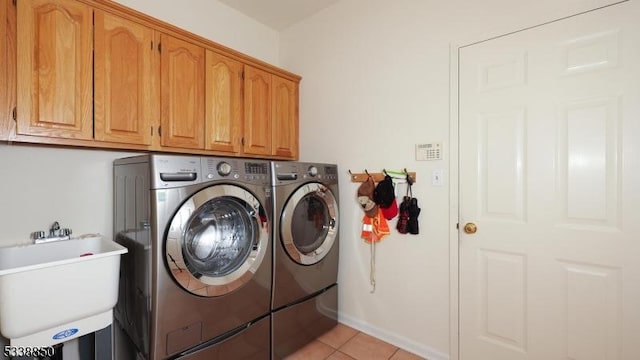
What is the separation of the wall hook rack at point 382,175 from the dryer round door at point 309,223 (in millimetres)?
249

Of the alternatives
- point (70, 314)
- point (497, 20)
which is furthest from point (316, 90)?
point (70, 314)

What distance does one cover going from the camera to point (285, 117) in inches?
96.4

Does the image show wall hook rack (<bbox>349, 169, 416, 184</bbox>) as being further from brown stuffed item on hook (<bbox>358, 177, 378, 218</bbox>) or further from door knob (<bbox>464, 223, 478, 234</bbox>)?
door knob (<bbox>464, 223, 478, 234</bbox>)

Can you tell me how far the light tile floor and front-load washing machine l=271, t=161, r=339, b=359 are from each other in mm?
57

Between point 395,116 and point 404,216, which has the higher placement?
point 395,116

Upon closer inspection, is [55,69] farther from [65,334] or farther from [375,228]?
[375,228]

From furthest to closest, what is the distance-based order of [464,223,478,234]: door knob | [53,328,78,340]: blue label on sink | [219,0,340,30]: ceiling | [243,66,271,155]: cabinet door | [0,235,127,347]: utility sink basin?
[219,0,340,30]: ceiling → [243,66,271,155]: cabinet door → [464,223,478,234]: door knob → [53,328,78,340]: blue label on sink → [0,235,127,347]: utility sink basin

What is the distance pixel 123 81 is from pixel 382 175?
1732 mm

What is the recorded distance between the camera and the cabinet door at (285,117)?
2348 mm

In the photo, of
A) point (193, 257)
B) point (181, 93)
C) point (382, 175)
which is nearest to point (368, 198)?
point (382, 175)

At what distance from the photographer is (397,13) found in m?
2.00

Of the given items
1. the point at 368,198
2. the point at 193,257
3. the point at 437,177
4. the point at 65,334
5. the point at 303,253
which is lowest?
the point at 65,334

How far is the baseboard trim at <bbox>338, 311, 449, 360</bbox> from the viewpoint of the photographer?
6.03 feet

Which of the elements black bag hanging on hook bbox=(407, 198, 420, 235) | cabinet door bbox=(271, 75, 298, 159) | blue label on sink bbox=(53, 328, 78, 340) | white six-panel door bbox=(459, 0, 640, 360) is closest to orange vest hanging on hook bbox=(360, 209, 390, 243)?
black bag hanging on hook bbox=(407, 198, 420, 235)
